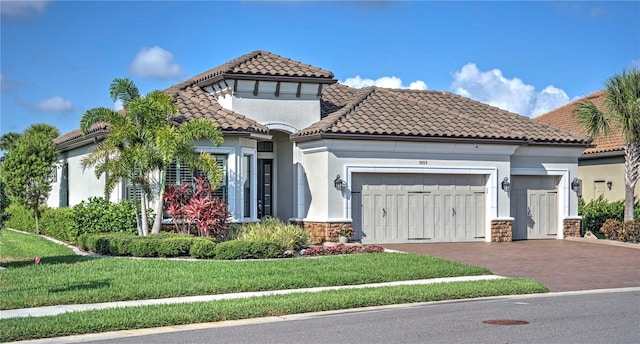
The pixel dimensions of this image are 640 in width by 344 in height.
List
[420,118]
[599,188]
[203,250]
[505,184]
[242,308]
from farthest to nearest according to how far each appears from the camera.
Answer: [599,188]
[420,118]
[505,184]
[203,250]
[242,308]

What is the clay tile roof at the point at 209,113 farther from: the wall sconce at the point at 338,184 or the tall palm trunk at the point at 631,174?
the tall palm trunk at the point at 631,174

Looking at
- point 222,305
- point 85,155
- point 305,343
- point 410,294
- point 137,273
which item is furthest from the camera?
point 85,155

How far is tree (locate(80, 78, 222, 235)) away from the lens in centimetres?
2200

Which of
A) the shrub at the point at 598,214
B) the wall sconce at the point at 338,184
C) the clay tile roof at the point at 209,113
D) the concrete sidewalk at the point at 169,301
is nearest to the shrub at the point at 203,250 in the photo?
the concrete sidewalk at the point at 169,301

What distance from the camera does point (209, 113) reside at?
25188 millimetres

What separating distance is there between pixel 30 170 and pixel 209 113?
9.92 m

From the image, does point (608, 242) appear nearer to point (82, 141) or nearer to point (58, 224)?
point (82, 141)

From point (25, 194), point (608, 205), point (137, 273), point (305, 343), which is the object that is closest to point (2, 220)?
point (137, 273)

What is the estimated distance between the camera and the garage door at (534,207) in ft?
94.1

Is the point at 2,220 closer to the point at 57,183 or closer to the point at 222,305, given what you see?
the point at 222,305

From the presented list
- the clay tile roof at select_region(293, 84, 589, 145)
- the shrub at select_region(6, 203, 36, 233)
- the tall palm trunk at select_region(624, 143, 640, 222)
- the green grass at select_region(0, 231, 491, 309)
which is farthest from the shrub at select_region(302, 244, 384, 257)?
the shrub at select_region(6, 203, 36, 233)

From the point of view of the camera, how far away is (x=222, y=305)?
13508 millimetres

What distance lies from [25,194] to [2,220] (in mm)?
14465

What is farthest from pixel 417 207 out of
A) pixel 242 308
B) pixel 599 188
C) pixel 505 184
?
pixel 242 308
